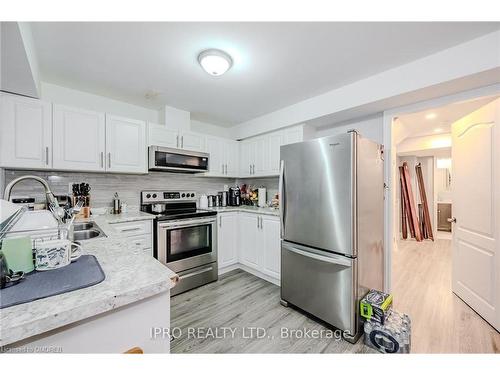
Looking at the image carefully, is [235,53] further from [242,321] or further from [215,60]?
[242,321]

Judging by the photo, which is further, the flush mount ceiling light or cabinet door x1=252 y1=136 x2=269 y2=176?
cabinet door x1=252 y1=136 x2=269 y2=176

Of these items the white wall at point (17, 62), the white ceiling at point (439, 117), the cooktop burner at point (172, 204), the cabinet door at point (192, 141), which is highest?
the white ceiling at point (439, 117)

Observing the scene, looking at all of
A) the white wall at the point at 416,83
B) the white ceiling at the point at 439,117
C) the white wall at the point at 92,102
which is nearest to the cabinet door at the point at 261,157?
the white wall at the point at 416,83

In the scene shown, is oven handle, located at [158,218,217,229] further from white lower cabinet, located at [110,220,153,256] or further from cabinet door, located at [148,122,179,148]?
cabinet door, located at [148,122,179,148]

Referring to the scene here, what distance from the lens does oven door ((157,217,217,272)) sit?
2348mm

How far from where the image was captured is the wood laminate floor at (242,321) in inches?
63.5

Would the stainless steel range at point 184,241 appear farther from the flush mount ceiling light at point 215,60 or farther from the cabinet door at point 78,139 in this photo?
the flush mount ceiling light at point 215,60

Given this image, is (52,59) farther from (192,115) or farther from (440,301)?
(440,301)

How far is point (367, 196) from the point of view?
6.06ft

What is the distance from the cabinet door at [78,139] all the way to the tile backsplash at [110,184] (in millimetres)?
342

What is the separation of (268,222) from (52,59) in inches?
102

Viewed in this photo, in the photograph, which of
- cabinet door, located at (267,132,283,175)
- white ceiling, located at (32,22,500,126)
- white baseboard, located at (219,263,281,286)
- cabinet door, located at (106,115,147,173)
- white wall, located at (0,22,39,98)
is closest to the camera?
white wall, located at (0,22,39,98)

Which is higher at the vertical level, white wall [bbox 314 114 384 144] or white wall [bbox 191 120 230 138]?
white wall [bbox 191 120 230 138]

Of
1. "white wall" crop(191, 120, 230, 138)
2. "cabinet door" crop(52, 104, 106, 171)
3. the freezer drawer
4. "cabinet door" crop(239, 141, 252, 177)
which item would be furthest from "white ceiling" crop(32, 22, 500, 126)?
the freezer drawer
